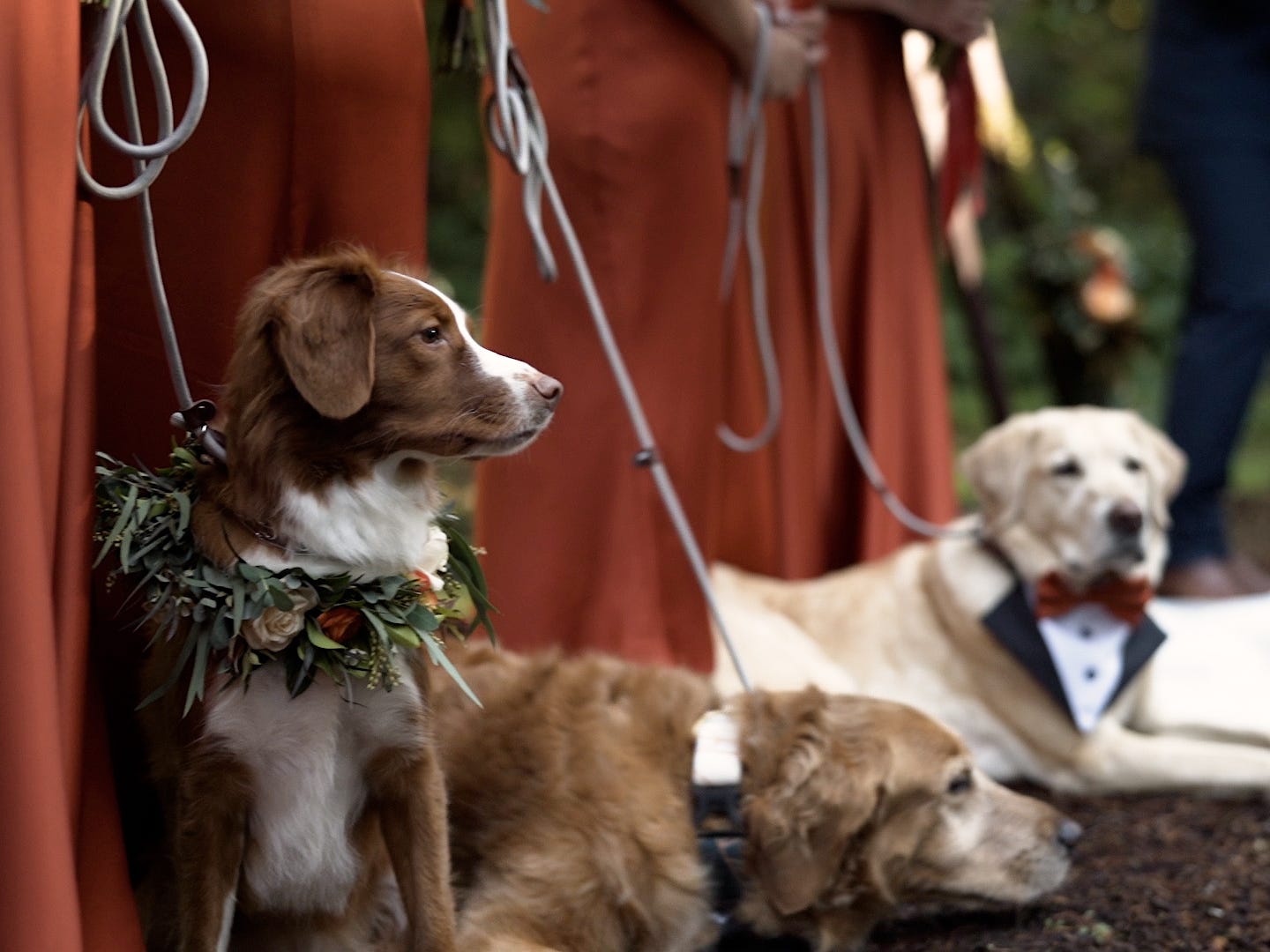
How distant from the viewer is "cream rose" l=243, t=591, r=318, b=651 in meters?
2.03

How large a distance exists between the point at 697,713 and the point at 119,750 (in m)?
1.11

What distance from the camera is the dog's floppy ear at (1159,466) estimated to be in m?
4.27

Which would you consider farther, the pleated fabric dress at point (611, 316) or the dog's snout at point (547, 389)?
the pleated fabric dress at point (611, 316)

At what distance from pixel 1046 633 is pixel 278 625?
2.69 metres

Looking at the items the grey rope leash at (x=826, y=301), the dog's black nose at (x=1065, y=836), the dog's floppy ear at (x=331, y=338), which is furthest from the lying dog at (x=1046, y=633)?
the dog's floppy ear at (x=331, y=338)

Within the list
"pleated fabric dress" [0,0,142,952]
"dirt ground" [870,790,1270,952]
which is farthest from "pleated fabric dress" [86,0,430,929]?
"dirt ground" [870,790,1270,952]

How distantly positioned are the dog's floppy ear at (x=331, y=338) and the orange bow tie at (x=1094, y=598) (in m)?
2.61

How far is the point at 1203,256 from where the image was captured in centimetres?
523

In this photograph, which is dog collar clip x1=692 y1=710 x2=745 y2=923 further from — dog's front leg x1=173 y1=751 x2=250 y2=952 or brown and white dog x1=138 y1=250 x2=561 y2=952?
dog's front leg x1=173 y1=751 x2=250 y2=952

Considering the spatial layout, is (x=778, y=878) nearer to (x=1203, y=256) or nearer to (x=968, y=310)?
(x=1203, y=256)

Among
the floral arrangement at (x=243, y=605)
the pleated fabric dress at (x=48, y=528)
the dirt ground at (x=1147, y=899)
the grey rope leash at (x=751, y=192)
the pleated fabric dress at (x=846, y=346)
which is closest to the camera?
the pleated fabric dress at (x=48, y=528)

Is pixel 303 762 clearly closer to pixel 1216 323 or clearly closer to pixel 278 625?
pixel 278 625

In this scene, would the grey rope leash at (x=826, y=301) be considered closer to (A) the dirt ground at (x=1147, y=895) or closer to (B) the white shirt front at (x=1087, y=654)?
(B) the white shirt front at (x=1087, y=654)

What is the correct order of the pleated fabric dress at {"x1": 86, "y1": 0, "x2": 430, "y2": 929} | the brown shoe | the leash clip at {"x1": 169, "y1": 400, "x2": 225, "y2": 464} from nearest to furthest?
the leash clip at {"x1": 169, "y1": 400, "x2": 225, "y2": 464} < the pleated fabric dress at {"x1": 86, "y1": 0, "x2": 430, "y2": 929} < the brown shoe
